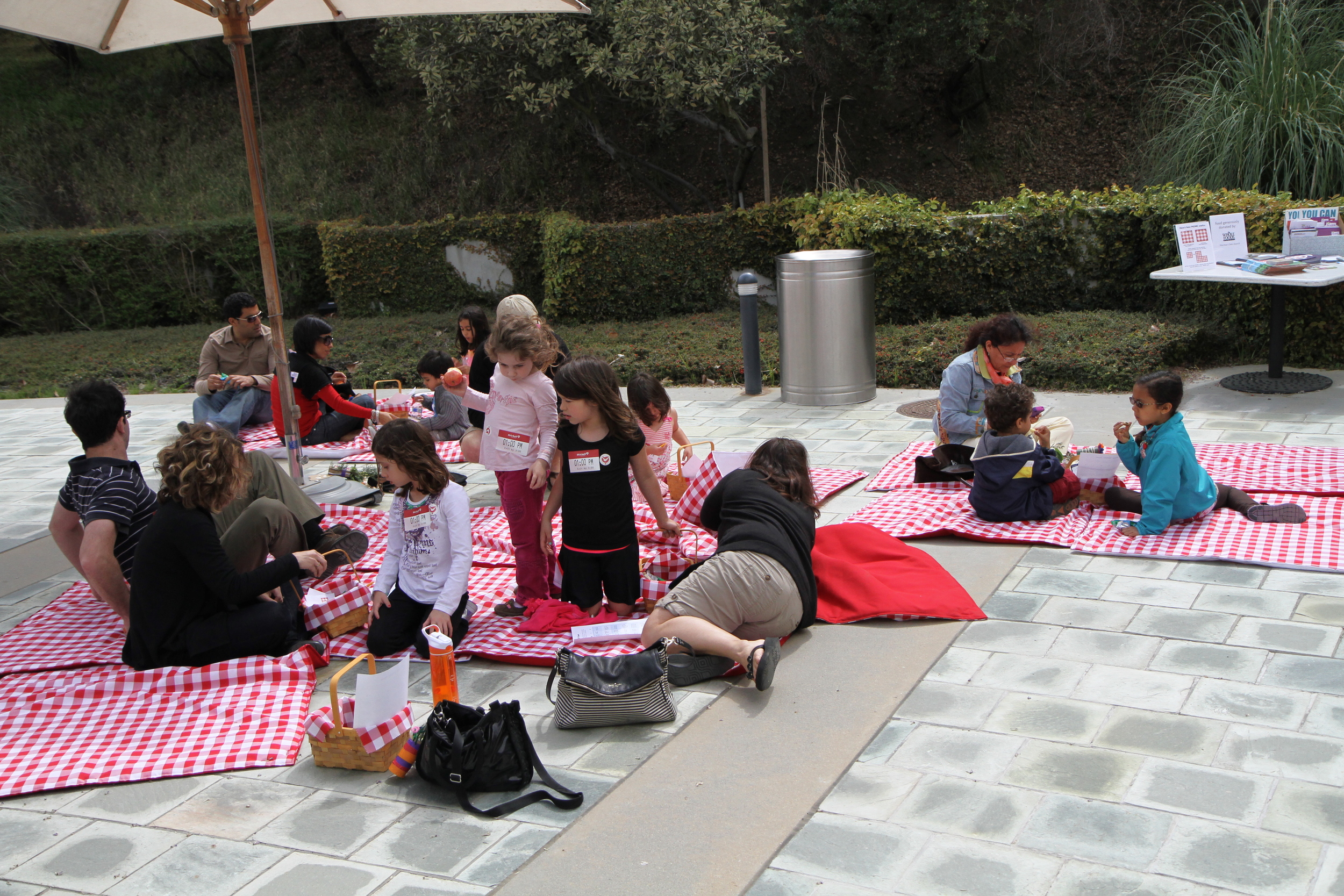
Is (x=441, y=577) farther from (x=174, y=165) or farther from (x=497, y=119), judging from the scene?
(x=174, y=165)

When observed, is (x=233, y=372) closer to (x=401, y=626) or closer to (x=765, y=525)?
(x=401, y=626)

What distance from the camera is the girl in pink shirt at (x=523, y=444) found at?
514cm

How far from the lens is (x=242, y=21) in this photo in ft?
20.7

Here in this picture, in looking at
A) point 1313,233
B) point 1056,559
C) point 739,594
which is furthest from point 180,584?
point 1313,233

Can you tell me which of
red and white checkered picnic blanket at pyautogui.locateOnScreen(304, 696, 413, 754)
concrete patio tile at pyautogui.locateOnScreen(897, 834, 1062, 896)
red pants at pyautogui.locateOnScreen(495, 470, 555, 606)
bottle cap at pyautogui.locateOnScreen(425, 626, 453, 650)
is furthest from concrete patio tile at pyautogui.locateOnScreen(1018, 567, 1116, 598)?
red and white checkered picnic blanket at pyautogui.locateOnScreen(304, 696, 413, 754)

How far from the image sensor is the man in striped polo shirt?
4.65 meters

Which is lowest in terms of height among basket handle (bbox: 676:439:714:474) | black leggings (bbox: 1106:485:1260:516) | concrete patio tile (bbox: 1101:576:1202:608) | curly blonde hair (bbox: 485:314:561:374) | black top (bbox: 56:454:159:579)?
concrete patio tile (bbox: 1101:576:1202:608)

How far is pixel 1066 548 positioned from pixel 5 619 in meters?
5.31

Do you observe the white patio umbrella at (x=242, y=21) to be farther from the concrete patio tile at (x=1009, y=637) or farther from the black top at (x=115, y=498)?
the concrete patio tile at (x=1009, y=637)

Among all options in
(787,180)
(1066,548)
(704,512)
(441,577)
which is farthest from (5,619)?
(787,180)

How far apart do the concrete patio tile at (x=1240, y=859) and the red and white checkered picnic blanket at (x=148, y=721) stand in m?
2.86

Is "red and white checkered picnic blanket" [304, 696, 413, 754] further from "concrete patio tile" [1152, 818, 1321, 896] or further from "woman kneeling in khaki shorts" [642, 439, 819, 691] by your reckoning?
"concrete patio tile" [1152, 818, 1321, 896]

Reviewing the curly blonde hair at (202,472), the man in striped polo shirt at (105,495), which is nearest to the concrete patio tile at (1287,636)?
the curly blonde hair at (202,472)

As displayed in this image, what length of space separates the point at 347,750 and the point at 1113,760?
251 cm
